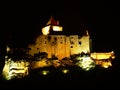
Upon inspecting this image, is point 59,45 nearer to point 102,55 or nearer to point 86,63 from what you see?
point 86,63

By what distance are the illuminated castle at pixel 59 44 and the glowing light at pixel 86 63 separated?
2607mm

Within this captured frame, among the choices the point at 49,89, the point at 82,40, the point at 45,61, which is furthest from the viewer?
the point at 82,40

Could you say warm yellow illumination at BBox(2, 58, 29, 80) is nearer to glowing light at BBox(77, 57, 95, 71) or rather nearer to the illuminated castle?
the illuminated castle

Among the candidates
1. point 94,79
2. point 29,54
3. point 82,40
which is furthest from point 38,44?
point 94,79

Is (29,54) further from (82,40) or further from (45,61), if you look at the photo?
(82,40)

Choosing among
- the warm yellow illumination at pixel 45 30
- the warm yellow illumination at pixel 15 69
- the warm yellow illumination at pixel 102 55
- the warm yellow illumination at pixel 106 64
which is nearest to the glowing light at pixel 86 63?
the warm yellow illumination at pixel 102 55

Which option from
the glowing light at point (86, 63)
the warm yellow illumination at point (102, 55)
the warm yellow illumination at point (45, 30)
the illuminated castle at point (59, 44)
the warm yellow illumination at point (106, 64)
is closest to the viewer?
the glowing light at point (86, 63)

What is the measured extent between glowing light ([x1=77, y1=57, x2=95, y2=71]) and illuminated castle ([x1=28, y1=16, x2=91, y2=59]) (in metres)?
2.61

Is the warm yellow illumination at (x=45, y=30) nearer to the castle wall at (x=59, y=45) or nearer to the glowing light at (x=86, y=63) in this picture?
the castle wall at (x=59, y=45)

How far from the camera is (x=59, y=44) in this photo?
61.7 metres

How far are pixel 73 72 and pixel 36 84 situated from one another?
682 cm

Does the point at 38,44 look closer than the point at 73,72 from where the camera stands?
No

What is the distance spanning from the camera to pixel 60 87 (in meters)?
52.7

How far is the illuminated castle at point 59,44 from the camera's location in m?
61.2
